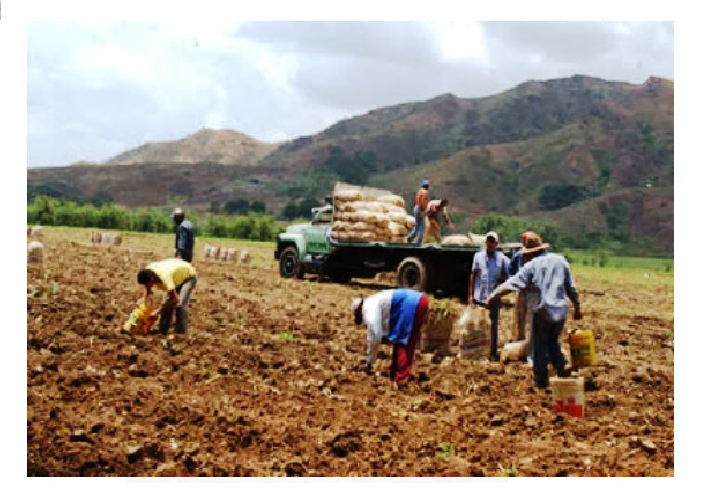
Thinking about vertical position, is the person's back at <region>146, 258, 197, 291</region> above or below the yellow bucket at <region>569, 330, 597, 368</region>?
above

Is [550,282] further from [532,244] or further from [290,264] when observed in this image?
[290,264]

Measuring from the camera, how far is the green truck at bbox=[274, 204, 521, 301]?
54.1 ft

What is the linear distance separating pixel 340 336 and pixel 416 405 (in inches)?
158

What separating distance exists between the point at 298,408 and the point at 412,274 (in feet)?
30.2

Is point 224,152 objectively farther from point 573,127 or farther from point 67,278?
point 67,278

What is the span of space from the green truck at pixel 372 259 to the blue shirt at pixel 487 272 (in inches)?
152

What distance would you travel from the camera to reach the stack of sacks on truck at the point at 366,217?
18.1 m

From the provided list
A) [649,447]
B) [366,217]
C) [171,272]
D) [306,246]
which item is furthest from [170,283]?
[306,246]

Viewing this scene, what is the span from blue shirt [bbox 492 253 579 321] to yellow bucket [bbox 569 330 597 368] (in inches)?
30.3

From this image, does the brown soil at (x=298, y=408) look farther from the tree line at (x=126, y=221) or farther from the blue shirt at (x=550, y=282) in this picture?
the tree line at (x=126, y=221)

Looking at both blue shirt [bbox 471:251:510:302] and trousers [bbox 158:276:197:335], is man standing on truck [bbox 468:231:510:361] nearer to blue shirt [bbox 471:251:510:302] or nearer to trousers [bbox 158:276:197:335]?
blue shirt [bbox 471:251:510:302]

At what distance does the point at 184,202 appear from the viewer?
102m

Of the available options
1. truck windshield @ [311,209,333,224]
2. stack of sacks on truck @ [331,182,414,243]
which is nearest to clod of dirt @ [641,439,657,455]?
stack of sacks on truck @ [331,182,414,243]

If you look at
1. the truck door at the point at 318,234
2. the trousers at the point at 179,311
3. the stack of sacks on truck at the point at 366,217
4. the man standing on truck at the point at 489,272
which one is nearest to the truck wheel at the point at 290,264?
the truck door at the point at 318,234
